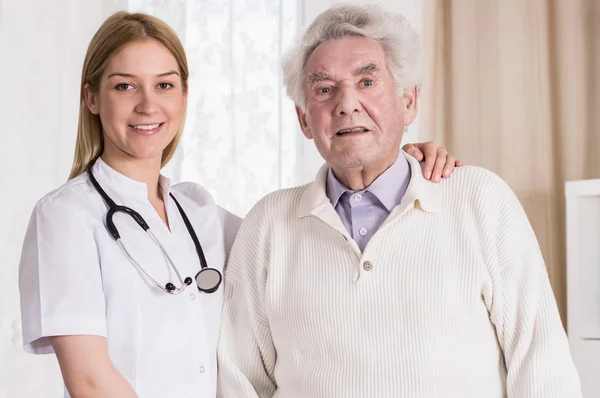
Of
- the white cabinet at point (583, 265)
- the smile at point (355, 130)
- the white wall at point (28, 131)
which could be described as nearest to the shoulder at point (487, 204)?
the smile at point (355, 130)

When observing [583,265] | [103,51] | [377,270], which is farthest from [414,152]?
[583,265]

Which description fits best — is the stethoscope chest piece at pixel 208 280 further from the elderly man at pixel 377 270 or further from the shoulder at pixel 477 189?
the shoulder at pixel 477 189

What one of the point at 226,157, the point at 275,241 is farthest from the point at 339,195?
the point at 226,157

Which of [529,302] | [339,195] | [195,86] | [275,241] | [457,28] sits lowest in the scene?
[529,302]

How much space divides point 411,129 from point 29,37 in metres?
1.55

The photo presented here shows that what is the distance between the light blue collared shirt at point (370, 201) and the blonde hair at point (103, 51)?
1.64 ft

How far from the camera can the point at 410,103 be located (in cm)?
177

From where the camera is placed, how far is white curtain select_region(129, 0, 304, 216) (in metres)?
3.02

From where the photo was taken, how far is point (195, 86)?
9.93 ft

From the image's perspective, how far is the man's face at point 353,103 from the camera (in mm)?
1626

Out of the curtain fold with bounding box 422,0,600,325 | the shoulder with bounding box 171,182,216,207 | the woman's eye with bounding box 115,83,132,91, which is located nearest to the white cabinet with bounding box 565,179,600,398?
the curtain fold with bounding box 422,0,600,325

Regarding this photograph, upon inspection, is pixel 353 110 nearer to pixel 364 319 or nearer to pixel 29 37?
pixel 364 319

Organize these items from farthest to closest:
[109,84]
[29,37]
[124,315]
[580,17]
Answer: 1. [580,17]
2. [29,37]
3. [109,84]
4. [124,315]

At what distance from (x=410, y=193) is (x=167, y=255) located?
0.55 metres
